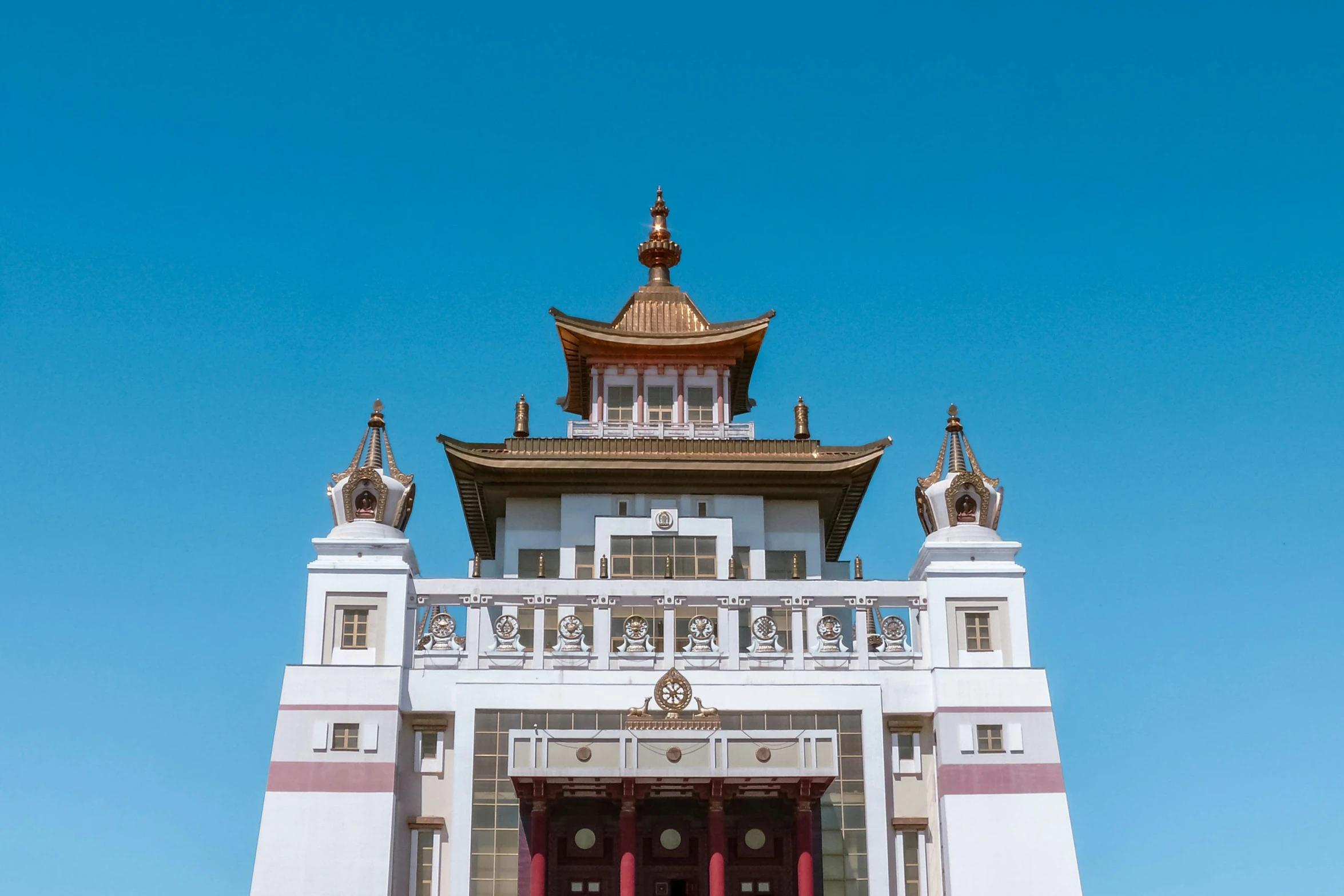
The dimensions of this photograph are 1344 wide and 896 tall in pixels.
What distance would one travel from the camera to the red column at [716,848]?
44.2 meters

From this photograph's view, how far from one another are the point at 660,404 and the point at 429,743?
61.1 feet

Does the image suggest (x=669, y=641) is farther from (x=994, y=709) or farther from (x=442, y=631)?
(x=994, y=709)

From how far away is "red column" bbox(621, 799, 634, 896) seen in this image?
44.1 m

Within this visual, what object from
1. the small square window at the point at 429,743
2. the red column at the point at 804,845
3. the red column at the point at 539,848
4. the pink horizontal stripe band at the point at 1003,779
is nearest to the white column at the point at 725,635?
the red column at the point at 804,845

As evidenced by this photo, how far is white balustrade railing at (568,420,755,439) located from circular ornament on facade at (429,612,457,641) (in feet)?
36.0

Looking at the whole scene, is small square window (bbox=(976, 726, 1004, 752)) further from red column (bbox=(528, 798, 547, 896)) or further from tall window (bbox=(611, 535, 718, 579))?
red column (bbox=(528, 798, 547, 896))

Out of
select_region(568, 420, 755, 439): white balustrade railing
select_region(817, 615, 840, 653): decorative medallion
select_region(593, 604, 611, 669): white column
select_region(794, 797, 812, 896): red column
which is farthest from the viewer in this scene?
select_region(568, 420, 755, 439): white balustrade railing

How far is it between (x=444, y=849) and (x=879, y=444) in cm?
1953

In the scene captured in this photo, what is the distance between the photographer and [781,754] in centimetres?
4506

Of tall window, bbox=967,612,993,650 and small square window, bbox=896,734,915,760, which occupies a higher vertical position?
tall window, bbox=967,612,993,650

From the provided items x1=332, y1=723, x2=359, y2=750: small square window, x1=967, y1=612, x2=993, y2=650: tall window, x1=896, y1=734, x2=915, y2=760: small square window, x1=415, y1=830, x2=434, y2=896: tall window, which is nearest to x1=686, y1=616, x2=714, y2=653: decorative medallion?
x1=896, y1=734, x2=915, y2=760: small square window

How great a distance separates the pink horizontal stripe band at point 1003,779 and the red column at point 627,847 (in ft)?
27.9

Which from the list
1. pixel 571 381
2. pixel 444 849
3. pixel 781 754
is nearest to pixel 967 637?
pixel 781 754

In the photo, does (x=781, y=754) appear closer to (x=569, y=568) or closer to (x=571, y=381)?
(x=569, y=568)
